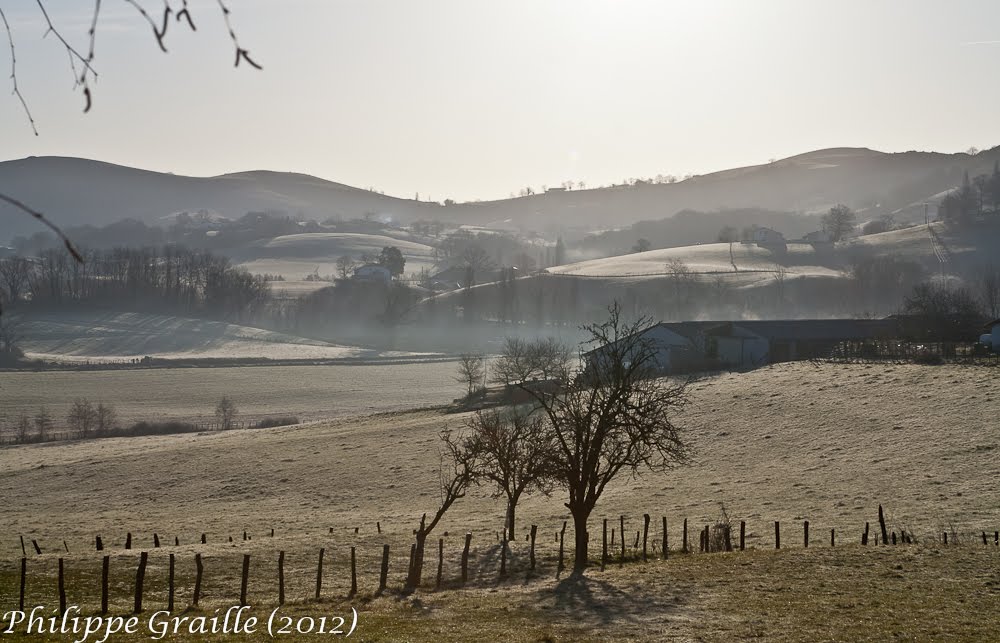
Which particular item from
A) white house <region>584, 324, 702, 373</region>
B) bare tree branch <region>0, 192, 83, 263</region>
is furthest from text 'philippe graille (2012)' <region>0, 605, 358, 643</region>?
white house <region>584, 324, 702, 373</region>

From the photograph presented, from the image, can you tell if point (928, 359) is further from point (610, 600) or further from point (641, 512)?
point (610, 600)

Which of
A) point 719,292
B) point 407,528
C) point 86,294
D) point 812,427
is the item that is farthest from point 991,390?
point 86,294

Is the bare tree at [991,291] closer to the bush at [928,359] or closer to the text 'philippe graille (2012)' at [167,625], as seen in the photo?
the bush at [928,359]

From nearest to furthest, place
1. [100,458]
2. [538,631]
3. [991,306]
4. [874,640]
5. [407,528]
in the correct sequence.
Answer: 1. [874,640]
2. [538,631]
3. [407,528]
4. [100,458]
5. [991,306]

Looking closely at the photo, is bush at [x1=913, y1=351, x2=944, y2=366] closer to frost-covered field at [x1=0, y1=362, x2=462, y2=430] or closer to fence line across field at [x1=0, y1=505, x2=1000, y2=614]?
fence line across field at [x1=0, y1=505, x2=1000, y2=614]

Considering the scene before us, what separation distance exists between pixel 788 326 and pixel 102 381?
7292 cm

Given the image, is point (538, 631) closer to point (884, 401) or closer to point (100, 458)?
point (884, 401)

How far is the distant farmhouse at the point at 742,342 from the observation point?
8438cm

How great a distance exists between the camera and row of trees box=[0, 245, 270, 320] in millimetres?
165500

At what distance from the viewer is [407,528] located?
1449 inches

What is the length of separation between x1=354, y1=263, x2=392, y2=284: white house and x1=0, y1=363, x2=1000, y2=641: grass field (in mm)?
115893

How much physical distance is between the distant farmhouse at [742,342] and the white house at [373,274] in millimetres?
105410

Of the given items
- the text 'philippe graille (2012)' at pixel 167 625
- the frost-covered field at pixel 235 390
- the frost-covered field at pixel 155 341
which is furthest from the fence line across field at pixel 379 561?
the frost-covered field at pixel 155 341

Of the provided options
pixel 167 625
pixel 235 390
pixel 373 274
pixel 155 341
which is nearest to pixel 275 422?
pixel 235 390
